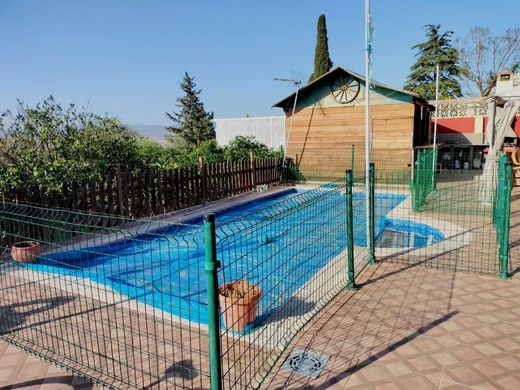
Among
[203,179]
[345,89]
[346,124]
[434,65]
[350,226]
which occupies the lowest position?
[350,226]

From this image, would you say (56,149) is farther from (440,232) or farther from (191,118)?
(191,118)

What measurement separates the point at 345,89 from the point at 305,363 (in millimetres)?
15109

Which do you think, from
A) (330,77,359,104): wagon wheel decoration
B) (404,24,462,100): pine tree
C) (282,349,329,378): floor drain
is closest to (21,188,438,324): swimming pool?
(282,349,329,378): floor drain

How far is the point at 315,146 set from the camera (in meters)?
17.4

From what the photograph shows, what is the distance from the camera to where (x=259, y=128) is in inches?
976

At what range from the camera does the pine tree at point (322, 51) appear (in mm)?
31500

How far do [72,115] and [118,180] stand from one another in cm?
275

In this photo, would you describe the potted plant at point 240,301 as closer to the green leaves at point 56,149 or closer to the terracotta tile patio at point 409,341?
the terracotta tile patio at point 409,341

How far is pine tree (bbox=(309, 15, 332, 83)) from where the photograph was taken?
1240 inches

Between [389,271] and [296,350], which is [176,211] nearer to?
[389,271]

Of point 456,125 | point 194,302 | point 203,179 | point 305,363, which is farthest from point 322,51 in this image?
point 305,363

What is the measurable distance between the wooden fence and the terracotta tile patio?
440 cm

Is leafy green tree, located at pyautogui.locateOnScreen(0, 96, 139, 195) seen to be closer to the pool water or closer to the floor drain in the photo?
the floor drain

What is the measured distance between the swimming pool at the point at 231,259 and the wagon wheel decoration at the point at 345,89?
8705 mm
